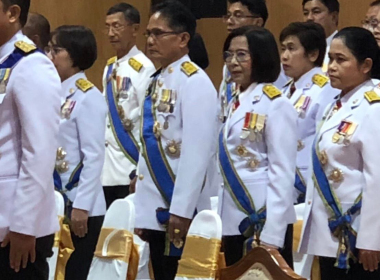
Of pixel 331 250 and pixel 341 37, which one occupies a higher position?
pixel 341 37

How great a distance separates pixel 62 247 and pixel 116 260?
0.74 meters

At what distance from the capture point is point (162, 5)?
3402 mm

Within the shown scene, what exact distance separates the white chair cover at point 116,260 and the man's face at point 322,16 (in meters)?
2.20

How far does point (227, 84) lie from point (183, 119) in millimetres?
1011

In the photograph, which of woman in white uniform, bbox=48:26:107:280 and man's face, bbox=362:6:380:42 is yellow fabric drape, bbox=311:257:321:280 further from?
man's face, bbox=362:6:380:42

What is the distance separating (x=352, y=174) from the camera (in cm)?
278

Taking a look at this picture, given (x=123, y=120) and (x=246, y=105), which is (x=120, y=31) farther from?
(x=246, y=105)

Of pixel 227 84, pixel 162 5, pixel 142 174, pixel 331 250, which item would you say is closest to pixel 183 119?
pixel 142 174

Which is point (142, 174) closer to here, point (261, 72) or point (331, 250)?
point (261, 72)

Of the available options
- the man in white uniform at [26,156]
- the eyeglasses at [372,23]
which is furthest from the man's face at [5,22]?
the eyeglasses at [372,23]

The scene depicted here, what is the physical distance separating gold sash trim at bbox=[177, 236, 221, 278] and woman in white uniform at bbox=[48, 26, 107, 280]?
1.10 meters

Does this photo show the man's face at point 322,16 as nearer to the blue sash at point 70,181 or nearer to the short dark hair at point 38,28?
the short dark hair at point 38,28

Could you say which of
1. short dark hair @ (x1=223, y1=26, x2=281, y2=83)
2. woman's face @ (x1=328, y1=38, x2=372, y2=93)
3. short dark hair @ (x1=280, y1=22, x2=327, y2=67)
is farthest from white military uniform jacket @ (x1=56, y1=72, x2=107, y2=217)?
woman's face @ (x1=328, y1=38, x2=372, y2=93)

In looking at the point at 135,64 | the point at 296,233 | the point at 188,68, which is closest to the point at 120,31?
the point at 135,64
